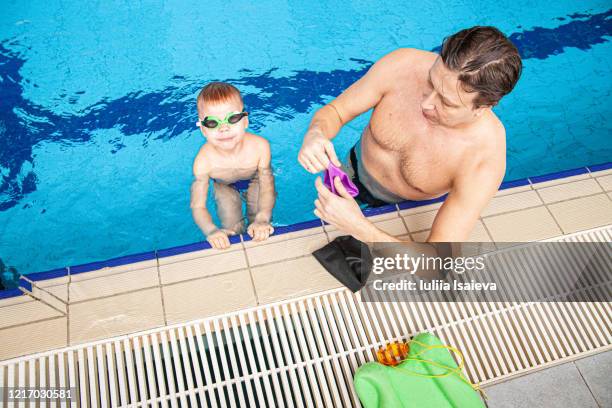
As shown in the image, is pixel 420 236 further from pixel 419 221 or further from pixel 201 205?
pixel 201 205

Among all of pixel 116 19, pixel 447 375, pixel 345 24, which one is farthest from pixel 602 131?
pixel 116 19

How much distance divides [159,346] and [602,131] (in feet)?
15.7

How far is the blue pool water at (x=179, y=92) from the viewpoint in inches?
139

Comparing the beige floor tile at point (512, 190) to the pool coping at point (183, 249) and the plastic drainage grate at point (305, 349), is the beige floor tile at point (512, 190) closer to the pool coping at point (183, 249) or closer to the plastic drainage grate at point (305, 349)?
the pool coping at point (183, 249)

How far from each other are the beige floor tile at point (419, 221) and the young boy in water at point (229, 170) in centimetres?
86

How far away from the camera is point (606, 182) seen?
2822 millimetres

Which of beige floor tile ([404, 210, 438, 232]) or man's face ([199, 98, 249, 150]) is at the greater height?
man's face ([199, 98, 249, 150])

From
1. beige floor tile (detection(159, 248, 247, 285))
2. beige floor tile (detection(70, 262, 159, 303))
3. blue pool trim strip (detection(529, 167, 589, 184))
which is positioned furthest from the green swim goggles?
blue pool trim strip (detection(529, 167, 589, 184))

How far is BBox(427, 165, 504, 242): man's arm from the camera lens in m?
1.96

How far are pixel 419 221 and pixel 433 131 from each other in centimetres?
66

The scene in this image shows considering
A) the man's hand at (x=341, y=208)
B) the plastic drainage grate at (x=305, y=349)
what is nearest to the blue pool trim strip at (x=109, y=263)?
the plastic drainage grate at (x=305, y=349)

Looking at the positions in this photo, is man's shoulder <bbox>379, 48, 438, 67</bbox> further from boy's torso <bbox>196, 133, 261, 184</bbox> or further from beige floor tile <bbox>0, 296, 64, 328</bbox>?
beige floor tile <bbox>0, 296, 64, 328</bbox>

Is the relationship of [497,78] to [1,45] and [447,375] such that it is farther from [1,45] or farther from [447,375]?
[1,45]

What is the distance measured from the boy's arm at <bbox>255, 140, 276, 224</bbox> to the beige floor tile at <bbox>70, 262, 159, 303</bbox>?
84cm
